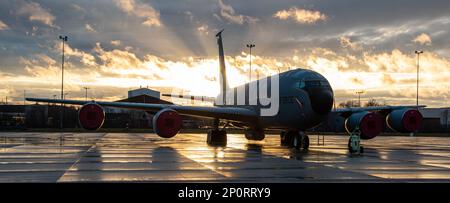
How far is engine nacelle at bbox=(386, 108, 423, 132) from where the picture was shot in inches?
1130

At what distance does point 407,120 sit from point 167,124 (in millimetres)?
13529

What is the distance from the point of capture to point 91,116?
2878 cm

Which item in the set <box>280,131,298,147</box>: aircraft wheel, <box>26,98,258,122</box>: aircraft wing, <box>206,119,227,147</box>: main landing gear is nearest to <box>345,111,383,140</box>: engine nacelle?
<box>280,131,298,147</box>: aircraft wheel

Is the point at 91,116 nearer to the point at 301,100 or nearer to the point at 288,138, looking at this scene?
the point at 288,138

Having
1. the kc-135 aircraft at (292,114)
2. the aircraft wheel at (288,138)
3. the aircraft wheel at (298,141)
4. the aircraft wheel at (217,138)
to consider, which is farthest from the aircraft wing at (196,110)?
the aircraft wheel at (298,141)

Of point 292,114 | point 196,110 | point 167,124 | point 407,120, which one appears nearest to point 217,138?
point 196,110

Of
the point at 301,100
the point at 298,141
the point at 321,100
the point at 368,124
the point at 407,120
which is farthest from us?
the point at 407,120

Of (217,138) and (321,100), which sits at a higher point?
(321,100)

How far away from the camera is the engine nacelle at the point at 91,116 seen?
2862cm
